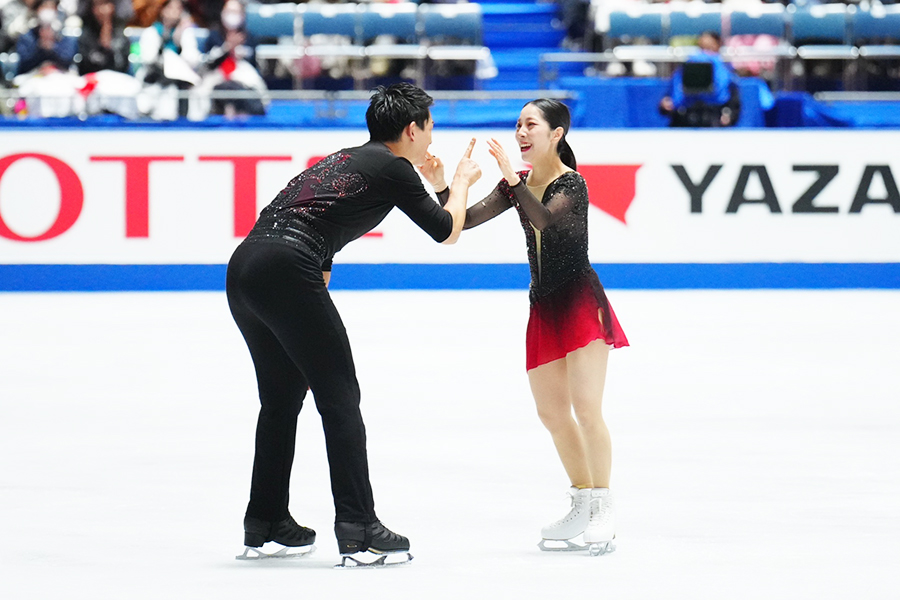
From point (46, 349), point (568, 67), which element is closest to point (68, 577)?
point (46, 349)

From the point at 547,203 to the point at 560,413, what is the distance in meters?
0.68

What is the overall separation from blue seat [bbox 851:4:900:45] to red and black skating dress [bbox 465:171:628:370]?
10217mm

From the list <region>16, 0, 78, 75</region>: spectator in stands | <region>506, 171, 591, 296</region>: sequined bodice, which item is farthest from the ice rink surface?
<region>16, 0, 78, 75</region>: spectator in stands

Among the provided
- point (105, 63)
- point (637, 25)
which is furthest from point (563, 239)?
point (637, 25)

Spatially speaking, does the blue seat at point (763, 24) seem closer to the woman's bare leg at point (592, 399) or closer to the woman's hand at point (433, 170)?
the woman's hand at point (433, 170)

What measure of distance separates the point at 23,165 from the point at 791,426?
7.65 metres

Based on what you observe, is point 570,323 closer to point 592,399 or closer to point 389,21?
point 592,399

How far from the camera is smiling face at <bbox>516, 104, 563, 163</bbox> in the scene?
13.7 feet

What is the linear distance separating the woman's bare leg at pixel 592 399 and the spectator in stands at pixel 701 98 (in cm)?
792

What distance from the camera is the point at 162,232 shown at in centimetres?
1158

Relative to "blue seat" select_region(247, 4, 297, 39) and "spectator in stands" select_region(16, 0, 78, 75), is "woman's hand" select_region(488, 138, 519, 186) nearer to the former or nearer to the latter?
"spectator in stands" select_region(16, 0, 78, 75)

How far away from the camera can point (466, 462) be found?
548cm

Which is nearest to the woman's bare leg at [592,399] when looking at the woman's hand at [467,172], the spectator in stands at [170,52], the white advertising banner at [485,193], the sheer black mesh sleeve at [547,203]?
the sheer black mesh sleeve at [547,203]

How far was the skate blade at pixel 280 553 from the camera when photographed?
13.4 feet
